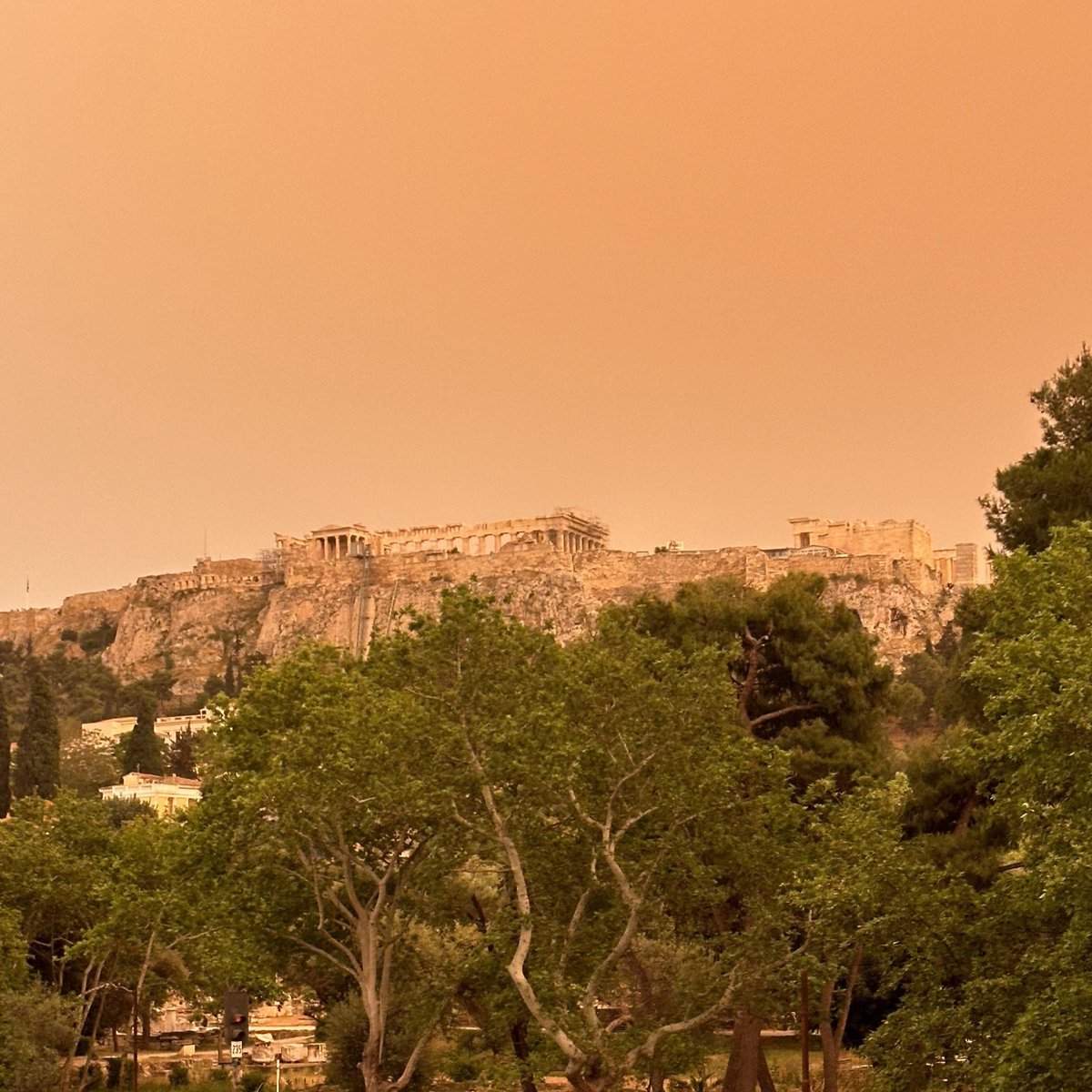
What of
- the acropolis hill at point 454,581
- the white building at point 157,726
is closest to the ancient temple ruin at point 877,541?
the acropolis hill at point 454,581

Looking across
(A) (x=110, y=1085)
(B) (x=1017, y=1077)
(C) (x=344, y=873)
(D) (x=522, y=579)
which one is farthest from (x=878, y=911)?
(D) (x=522, y=579)

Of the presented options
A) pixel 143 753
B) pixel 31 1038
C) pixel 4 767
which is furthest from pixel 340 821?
pixel 143 753

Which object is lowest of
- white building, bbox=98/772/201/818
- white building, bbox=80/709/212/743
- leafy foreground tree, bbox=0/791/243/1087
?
leafy foreground tree, bbox=0/791/243/1087

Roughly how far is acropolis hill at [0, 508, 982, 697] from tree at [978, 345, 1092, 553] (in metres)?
75.2

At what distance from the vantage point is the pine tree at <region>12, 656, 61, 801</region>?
61656 mm

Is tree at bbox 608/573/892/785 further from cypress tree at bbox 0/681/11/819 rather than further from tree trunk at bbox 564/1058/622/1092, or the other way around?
cypress tree at bbox 0/681/11/819

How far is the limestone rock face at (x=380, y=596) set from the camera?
109 m

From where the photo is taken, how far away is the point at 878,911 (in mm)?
21797

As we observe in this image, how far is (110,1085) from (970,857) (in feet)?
64.4

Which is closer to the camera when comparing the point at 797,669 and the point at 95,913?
the point at 797,669

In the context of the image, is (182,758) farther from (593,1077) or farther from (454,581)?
(593,1077)

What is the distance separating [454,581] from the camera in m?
117

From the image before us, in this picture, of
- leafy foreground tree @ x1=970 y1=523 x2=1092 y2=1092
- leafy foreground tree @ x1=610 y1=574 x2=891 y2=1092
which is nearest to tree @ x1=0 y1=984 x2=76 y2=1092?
leafy foreground tree @ x1=610 y1=574 x2=891 y2=1092

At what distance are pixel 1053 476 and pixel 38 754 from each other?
44.2 meters
